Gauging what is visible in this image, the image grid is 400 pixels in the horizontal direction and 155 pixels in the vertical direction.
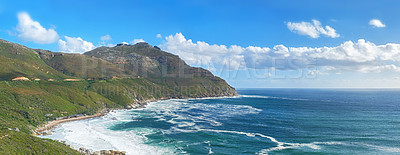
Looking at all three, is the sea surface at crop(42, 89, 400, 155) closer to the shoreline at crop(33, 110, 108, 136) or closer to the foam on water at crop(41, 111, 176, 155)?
the foam on water at crop(41, 111, 176, 155)

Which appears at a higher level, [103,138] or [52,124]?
[52,124]

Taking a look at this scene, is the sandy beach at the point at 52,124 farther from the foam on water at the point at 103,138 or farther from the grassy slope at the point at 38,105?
the foam on water at the point at 103,138

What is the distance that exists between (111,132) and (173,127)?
28.4 metres

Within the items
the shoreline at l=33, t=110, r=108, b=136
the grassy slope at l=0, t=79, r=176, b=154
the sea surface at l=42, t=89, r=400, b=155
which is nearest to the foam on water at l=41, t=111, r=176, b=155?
the sea surface at l=42, t=89, r=400, b=155

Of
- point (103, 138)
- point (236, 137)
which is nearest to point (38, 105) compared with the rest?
point (103, 138)

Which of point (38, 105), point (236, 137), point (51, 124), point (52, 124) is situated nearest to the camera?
point (236, 137)

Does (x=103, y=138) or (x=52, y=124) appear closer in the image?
(x=103, y=138)

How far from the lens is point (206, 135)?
88.9 metres

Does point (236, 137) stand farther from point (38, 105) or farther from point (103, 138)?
point (38, 105)

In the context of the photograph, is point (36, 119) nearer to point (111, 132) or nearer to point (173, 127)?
point (111, 132)

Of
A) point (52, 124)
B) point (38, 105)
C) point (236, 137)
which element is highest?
point (38, 105)

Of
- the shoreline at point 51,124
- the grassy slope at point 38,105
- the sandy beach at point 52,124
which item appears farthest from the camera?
the sandy beach at point 52,124

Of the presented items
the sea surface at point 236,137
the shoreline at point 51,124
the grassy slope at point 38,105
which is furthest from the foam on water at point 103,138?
the grassy slope at point 38,105

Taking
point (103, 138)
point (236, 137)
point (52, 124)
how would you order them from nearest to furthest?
1. point (103, 138)
2. point (236, 137)
3. point (52, 124)
